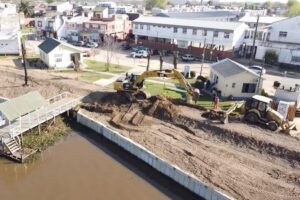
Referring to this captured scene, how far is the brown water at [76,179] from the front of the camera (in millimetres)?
16344

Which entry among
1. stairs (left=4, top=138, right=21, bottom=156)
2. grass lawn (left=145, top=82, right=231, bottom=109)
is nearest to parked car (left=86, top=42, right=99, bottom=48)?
grass lawn (left=145, top=82, right=231, bottom=109)

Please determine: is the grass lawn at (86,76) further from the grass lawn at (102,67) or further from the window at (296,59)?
the window at (296,59)

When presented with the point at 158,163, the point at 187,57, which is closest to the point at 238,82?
the point at 158,163

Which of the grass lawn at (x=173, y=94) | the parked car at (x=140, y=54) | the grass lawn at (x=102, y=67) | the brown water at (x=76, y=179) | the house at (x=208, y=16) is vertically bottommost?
the brown water at (x=76, y=179)

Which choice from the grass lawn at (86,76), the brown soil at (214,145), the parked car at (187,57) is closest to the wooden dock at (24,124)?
the brown soil at (214,145)

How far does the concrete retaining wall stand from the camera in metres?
15.6

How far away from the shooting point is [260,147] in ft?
63.7

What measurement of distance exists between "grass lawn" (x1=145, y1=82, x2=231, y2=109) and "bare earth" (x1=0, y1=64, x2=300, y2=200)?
2.57m

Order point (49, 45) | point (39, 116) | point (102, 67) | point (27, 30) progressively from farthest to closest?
point (27, 30), point (102, 67), point (49, 45), point (39, 116)

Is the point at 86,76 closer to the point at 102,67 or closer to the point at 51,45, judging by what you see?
the point at 102,67

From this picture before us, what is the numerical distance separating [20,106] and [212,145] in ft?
42.6

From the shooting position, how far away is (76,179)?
688 inches

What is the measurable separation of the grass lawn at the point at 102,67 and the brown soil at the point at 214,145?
468 inches

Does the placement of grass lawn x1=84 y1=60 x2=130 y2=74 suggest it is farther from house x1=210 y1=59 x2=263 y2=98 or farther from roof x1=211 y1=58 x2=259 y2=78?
house x1=210 y1=59 x2=263 y2=98
